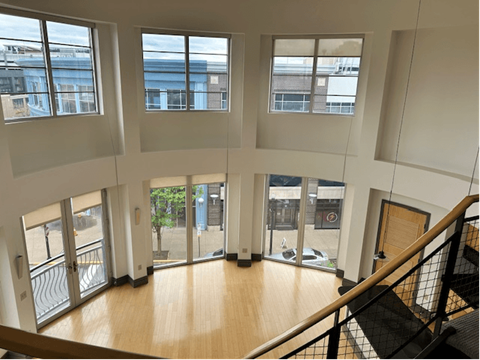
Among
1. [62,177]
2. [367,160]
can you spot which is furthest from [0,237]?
[367,160]

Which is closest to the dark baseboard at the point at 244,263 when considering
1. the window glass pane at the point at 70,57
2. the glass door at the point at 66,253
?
the glass door at the point at 66,253

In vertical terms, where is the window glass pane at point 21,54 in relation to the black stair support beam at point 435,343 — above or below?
above

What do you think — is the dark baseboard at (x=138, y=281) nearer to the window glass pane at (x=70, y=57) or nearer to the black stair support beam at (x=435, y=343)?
the window glass pane at (x=70, y=57)

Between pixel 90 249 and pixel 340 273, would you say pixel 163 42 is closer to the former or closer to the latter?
pixel 90 249

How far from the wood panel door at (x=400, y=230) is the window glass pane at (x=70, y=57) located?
708 centimetres

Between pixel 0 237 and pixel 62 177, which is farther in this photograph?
pixel 62 177

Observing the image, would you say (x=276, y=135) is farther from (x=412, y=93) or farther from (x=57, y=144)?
(x=57, y=144)

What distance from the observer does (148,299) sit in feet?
26.8

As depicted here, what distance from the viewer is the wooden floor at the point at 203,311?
6.83 meters

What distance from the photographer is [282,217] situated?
9773 millimetres

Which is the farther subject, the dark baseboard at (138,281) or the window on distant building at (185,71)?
the dark baseboard at (138,281)

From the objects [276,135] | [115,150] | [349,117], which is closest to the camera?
[115,150]

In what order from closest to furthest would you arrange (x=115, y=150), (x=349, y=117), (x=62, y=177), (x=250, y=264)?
(x=62, y=177) < (x=115, y=150) < (x=349, y=117) < (x=250, y=264)

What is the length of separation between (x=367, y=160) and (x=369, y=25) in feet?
9.15
